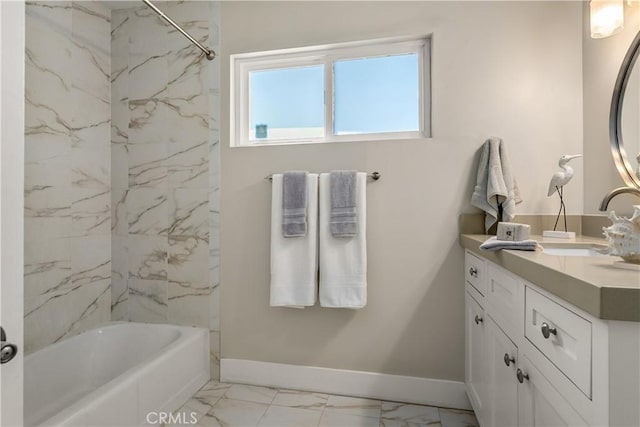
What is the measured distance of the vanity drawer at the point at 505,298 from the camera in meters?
1.05

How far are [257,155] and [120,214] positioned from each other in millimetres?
1046

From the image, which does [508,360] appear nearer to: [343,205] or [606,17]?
[343,205]

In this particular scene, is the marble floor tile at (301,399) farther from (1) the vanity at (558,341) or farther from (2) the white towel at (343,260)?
(1) the vanity at (558,341)

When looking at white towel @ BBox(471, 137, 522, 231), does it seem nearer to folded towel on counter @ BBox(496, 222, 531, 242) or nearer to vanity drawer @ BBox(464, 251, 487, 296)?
vanity drawer @ BBox(464, 251, 487, 296)

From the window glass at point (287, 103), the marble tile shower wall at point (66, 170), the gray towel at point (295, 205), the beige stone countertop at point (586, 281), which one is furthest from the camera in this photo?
the window glass at point (287, 103)

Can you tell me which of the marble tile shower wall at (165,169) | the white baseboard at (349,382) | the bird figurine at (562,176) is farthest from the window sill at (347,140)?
the white baseboard at (349,382)

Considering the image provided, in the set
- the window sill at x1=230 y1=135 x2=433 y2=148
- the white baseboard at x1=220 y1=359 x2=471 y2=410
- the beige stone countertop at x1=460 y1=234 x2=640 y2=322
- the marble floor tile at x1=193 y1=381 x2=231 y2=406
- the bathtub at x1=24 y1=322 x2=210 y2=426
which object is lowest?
the marble floor tile at x1=193 y1=381 x2=231 y2=406

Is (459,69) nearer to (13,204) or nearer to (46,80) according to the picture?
(13,204)

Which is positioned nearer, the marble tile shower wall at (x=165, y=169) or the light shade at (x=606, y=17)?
the light shade at (x=606, y=17)

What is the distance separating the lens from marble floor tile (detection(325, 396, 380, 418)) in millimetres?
1744

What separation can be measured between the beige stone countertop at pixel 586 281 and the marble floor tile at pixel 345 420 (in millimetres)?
1100

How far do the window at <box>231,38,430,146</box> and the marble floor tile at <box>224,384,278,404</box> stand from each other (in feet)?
4.89

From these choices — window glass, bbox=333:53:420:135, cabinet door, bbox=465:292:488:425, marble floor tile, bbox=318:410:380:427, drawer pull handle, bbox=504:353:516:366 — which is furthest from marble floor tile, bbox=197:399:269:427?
window glass, bbox=333:53:420:135

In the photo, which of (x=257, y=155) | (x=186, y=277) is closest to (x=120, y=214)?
(x=186, y=277)
